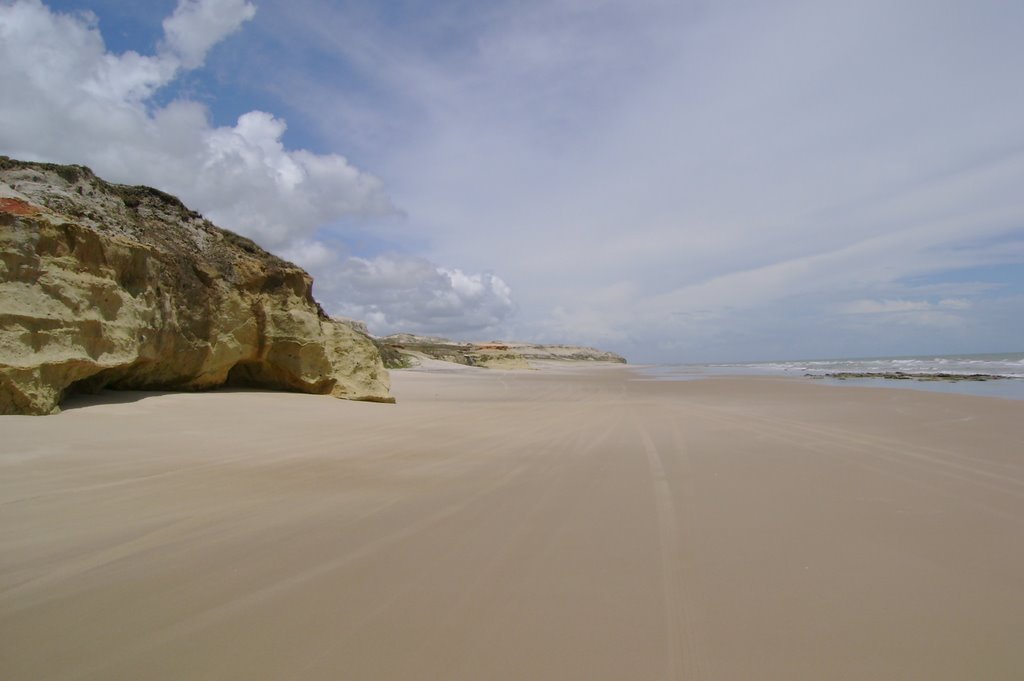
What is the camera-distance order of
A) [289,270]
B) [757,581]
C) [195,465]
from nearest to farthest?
[757,581] < [195,465] < [289,270]

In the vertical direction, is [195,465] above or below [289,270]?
below

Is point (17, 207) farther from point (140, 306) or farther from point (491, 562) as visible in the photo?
point (491, 562)

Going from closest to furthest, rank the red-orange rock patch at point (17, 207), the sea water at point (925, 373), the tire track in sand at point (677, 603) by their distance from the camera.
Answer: the tire track in sand at point (677, 603) → the red-orange rock patch at point (17, 207) → the sea water at point (925, 373)

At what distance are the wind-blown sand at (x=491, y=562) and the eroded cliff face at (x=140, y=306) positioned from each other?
1.03 m

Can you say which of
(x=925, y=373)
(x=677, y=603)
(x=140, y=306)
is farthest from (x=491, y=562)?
(x=925, y=373)

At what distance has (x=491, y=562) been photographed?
282 centimetres

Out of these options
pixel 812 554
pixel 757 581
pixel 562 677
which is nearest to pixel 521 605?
pixel 562 677

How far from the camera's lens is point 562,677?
1871mm

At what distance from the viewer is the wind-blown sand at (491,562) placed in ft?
6.49

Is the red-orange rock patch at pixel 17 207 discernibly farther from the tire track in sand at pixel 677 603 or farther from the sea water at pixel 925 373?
the sea water at pixel 925 373

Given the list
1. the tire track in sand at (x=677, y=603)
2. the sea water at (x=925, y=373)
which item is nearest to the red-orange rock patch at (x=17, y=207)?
the tire track in sand at (x=677, y=603)

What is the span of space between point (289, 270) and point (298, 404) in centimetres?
316

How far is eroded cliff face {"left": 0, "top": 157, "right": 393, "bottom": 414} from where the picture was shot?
574 cm

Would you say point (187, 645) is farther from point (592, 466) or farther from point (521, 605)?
point (592, 466)
